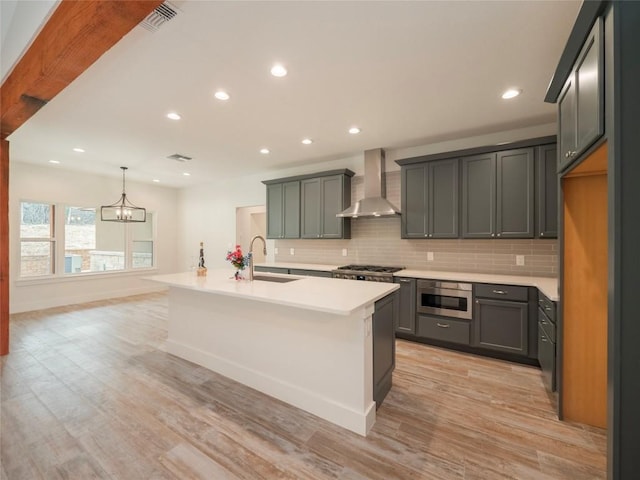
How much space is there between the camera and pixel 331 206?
464cm

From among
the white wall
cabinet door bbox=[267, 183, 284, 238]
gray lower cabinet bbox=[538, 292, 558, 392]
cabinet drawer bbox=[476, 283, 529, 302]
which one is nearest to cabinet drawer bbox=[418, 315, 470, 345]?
cabinet drawer bbox=[476, 283, 529, 302]

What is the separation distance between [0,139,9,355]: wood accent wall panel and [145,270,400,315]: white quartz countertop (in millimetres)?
2201

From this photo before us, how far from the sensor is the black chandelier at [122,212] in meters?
5.49

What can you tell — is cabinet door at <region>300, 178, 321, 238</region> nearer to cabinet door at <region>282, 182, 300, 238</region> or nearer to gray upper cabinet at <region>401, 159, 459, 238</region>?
cabinet door at <region>282, 182, 300, 238</region>

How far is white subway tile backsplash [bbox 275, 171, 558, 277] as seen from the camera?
3431 millimetres

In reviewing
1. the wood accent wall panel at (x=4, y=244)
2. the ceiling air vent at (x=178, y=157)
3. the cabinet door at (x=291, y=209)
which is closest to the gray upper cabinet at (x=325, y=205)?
the cabinet door at (x=291, y=209)

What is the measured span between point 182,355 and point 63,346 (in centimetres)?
174

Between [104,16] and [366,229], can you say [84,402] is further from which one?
[366,229]

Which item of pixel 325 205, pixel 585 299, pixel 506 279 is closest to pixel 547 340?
pixel 585 299

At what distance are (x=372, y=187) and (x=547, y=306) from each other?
2640mm

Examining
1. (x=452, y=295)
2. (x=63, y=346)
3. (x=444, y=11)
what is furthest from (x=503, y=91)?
(x=63, y=346)

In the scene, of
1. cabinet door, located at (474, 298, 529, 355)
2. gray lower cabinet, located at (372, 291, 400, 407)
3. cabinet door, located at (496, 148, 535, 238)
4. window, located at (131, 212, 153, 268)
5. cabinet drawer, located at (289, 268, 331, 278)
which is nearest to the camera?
gray lower cabinet, located at (372, 291, 400, 407)

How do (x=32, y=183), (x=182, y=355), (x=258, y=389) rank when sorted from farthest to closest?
(x=32, y=183), (x=182, y=355), (x=258, y=389)

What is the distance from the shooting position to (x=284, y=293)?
2.20 metres
